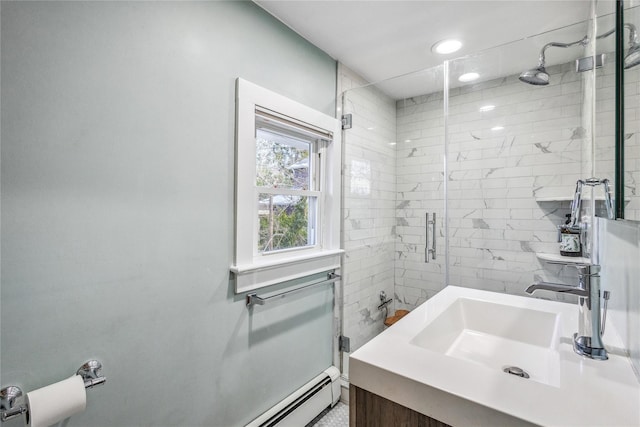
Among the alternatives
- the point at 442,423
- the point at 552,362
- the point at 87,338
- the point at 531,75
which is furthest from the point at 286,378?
the point at 531,75

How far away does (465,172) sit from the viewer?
1.92m

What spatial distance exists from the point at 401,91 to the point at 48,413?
235cm

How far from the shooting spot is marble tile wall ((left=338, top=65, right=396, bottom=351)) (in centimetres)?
216

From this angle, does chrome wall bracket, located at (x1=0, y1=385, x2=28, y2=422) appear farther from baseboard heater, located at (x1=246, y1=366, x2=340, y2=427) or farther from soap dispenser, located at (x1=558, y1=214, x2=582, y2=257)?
soap dispenser, located at (x1=558, y1=214, x2=582, y2=257)

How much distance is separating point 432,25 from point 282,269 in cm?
166

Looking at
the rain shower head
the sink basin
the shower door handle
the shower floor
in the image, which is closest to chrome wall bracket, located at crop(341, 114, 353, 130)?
the shower door handle

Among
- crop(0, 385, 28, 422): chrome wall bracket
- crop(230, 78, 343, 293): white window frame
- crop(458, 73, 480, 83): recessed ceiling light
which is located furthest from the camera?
crop(458, 73, 480, 83): recessed ceiling light

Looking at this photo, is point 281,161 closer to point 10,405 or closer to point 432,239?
point 432,239

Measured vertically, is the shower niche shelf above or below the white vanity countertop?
above

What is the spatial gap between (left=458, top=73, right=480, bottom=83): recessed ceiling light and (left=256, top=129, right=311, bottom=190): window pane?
3.49ft

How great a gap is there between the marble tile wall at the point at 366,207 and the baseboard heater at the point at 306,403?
28 cm

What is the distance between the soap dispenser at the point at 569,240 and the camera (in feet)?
5.21

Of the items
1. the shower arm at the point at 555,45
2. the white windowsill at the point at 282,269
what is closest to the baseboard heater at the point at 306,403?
the white windowsill at the point at 282,269

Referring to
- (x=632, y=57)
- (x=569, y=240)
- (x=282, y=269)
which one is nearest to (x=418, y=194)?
(x=569, y=240)
